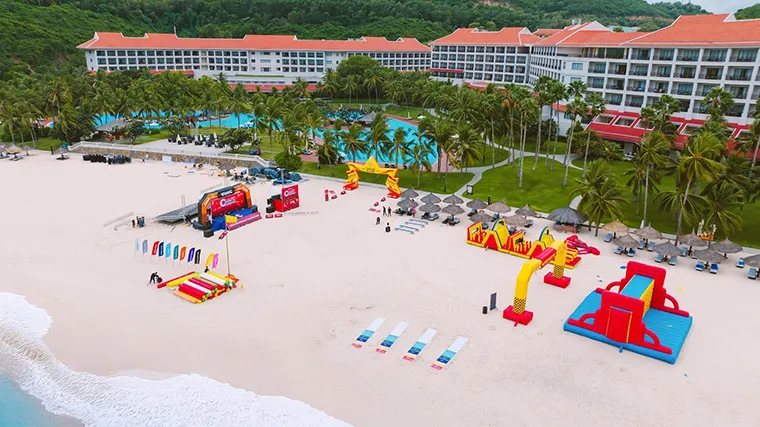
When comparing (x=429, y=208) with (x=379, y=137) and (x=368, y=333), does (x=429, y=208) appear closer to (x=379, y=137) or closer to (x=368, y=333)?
(x=379, y=137)

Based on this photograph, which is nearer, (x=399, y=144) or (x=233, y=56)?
(x=399, y=144)

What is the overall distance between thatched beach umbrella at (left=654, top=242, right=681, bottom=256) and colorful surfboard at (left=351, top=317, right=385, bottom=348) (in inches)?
821

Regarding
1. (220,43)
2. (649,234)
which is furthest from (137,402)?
(220,43)

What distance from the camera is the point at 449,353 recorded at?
26.1m

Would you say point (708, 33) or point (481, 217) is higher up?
point (708, 33)

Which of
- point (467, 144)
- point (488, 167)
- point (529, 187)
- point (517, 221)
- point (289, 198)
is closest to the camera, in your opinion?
point (517, 221)

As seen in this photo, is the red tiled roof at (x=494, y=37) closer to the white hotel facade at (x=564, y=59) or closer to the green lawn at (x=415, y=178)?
the white hotel facade at (x=564, y=59)

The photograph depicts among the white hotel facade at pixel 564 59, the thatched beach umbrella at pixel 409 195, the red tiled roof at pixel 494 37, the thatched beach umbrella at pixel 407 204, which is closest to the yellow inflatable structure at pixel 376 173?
the thatched beach umbrella at pixel 409 195

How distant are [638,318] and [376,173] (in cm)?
3282

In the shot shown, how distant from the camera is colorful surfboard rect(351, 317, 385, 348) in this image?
26.9 metres

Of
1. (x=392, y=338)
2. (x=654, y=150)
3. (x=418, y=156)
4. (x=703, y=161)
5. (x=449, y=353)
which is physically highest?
(x=654, y=150)

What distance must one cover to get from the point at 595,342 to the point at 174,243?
30197 millimetres

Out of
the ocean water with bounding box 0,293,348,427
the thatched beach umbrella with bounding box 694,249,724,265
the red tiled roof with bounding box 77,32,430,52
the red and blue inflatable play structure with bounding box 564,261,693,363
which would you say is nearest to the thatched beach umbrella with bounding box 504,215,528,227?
the red and blue inflatable play structure with bounding box 564,261,693,363

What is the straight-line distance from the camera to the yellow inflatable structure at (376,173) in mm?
52375
